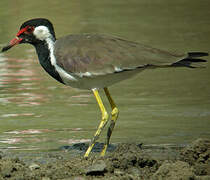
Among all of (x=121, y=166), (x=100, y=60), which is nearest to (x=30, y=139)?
(x=100, y=60)

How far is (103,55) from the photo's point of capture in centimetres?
760

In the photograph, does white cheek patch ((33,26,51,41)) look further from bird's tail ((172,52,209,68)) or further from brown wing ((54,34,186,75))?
bird's tail ((172,52,209,68))

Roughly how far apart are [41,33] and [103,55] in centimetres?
89

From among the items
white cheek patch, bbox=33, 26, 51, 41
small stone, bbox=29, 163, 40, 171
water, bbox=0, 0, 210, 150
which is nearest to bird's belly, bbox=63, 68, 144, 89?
white cheek patch, bbox=33, 26, 51, 41

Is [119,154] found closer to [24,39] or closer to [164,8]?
[24,39]

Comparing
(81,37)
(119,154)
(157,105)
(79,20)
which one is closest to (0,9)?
(79,20)

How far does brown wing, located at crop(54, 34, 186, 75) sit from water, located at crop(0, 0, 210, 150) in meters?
1.20

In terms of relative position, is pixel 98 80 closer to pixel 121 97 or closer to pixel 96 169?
pixel 96 169

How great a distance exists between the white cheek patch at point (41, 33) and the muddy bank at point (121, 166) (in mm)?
1490

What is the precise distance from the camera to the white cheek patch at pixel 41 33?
7941 mm

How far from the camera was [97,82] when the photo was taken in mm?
7637

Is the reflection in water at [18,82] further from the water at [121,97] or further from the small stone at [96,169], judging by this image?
the small stone at [96,169]

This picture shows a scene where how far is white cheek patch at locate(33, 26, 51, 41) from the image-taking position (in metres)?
7.94

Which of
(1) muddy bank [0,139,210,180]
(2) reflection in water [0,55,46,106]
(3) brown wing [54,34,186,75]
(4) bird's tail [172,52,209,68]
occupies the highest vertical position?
(3) brown wing [54,34,186,75]
